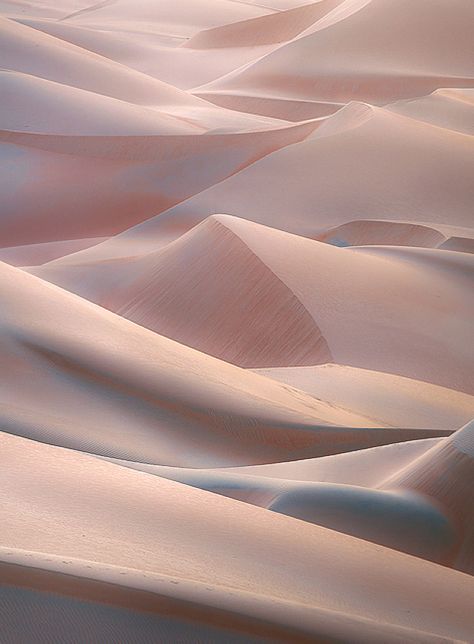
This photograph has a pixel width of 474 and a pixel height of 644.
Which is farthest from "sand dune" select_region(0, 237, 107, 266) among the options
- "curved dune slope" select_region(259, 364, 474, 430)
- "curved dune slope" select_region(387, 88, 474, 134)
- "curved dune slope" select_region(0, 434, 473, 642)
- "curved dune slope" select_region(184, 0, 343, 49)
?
"curved dune slope" select_region(184, 0, 343, 49)

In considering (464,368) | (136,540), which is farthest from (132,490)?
(464,368)

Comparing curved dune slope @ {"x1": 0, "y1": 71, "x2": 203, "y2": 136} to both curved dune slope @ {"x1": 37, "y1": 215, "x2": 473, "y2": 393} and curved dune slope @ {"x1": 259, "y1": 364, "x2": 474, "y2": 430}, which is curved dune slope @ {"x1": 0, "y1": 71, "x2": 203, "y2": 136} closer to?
curved dune slope @ {"x1": 37, "y1": 215, "x2": 473, "y2": 393}

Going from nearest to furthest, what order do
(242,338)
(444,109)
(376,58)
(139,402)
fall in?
(139,402), (242,338), (444,109), (376,58)

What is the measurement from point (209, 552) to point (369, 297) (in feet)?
10.4

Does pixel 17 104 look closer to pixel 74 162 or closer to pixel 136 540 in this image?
pixel 74 162

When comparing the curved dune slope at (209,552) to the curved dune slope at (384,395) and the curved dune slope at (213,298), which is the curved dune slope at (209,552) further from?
the curved dune slope at (213,298)

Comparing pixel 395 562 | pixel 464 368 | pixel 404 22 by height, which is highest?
pixel 404 22

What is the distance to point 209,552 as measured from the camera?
1.85 meters

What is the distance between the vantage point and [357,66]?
913 cm

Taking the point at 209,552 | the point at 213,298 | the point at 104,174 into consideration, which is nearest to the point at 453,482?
the point at 209,552

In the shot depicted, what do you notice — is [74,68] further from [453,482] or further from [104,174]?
[453,482]

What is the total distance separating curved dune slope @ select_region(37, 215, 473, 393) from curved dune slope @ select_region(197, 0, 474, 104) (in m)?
3.69

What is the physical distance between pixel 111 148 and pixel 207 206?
109 cm

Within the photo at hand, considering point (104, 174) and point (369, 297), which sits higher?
point (104, 174)
